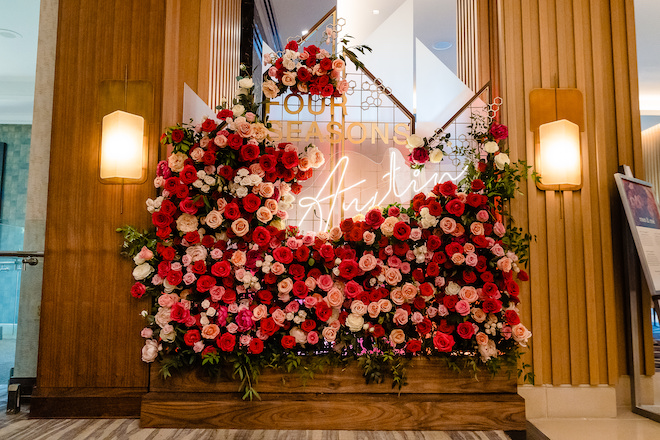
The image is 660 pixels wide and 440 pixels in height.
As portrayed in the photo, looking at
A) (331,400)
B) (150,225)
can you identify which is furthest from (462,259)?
(150,225)

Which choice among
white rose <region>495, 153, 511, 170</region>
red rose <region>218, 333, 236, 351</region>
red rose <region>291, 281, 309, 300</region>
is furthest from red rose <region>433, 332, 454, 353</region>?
red rose <region>218, 333, 236, 351</region>

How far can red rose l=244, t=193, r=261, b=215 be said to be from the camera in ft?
8.36

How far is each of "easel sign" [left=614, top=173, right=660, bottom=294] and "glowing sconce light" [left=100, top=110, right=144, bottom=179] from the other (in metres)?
2.99

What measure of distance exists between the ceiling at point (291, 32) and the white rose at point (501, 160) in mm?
3455

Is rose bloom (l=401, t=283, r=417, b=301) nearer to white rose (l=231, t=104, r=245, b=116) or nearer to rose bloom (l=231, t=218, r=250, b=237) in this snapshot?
rose bloom (l=231, t=218, r=250, b=237)

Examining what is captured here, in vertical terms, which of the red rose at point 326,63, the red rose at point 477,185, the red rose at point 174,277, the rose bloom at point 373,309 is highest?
the red rose at point 326,63

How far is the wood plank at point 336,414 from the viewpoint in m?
2.53

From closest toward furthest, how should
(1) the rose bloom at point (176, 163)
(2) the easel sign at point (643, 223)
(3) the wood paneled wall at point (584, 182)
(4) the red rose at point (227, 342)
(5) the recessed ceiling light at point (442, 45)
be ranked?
1. (4) the red rose at point (227, 342)
2. (1) the rose bloom at point (176, 163)
3. (2) the easel sign at point (643, 223)
4. (3) the wood paneled wall at point (584, 182)
5. (5) the recessed ceiling light at point (442, 45)

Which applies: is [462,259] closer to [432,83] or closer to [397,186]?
[397,186]

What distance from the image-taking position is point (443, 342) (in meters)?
2.53

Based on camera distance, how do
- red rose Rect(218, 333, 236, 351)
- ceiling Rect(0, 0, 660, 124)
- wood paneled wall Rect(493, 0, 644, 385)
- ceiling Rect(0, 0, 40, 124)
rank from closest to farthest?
red rose Rect(218, 333, 236, 351) < wood paneled wall Rect(493, 0, 644, 385) < ceiling Rect(0, 0, 40, 124) < ceiling Rect(0, 0, 660, 124)

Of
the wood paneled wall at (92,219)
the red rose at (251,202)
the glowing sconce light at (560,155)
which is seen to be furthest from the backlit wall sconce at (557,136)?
the wood paneled wall at (92,219)

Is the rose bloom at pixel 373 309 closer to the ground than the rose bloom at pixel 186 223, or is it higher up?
closer to the ground

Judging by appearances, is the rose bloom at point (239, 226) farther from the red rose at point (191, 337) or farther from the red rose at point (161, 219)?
the red rose at point (191, 337)
